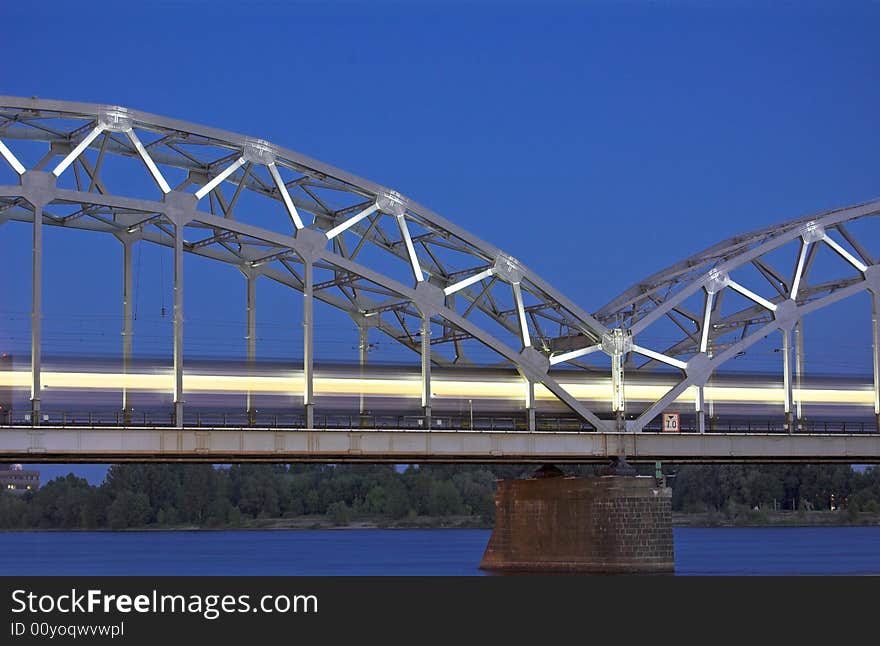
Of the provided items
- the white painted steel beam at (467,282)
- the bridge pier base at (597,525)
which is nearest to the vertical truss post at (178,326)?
the white painted steel beam at (467,282)

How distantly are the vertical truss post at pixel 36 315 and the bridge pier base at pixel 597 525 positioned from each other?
28.1 m

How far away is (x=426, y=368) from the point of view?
89.8 m

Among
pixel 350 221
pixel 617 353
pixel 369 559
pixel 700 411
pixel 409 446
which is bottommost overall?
pixel 369 559

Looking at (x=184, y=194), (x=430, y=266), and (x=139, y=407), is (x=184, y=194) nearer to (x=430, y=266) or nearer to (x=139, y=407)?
(x=139, y=407)

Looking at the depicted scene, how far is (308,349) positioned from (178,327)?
690 centimetres

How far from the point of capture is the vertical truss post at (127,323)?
8356cm

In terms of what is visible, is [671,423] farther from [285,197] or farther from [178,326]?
[178,326]

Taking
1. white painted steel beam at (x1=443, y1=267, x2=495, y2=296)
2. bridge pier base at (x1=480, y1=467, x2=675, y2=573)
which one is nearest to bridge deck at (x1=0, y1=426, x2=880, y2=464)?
bridge pier base at (x1=480, y1=467, x2=675, y2=573)

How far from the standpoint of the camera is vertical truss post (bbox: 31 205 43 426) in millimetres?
80125

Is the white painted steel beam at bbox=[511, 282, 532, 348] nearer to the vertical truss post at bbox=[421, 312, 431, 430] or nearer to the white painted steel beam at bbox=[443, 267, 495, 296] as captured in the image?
the white painted steel beam at bbox=[443, 267, 495, 296]

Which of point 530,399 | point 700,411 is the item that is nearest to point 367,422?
point 530,399

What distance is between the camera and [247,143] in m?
87.1

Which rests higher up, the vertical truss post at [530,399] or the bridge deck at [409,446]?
the vertical truss post at [530,399]

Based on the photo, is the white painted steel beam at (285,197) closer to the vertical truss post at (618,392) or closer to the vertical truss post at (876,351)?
the vertical truss post at (618,392)
